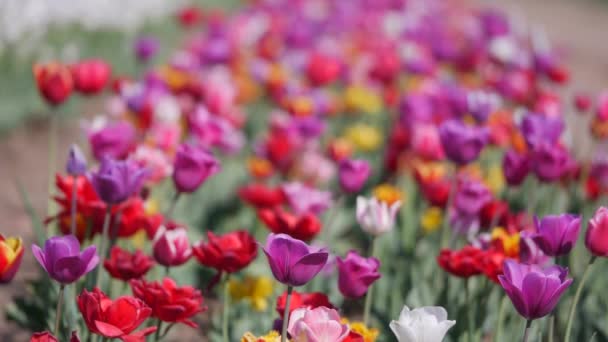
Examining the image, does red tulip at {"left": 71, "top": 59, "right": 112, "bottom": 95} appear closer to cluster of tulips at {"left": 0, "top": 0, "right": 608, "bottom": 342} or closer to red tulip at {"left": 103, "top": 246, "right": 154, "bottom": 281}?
cluster of tulips at {"left": 0, "top": 0, "right": 608, "bottom": 342}

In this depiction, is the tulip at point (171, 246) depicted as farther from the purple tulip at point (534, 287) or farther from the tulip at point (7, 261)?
the purple tulip at point (534, 287)

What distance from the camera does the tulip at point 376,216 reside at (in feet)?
6.36

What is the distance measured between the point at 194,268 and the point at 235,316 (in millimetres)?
489

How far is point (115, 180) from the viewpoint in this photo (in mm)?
1705

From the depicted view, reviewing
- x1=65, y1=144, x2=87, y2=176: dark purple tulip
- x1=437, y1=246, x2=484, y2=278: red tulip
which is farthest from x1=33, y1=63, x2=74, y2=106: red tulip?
x1=437, y1=246, x2=484, y2=278: red tulip

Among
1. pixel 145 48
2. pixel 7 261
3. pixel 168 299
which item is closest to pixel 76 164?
pixel 7 261

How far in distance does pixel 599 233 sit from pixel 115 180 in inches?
40.0

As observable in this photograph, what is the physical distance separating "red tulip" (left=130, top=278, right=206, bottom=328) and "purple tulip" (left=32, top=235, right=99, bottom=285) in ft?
0.40

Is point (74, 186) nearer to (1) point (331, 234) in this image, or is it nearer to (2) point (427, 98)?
(1) point (331, 234)

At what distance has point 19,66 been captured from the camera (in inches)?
178

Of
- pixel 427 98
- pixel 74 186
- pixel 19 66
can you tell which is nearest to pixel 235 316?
pixel 74 186

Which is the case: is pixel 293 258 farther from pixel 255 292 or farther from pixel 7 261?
pixel 255 292

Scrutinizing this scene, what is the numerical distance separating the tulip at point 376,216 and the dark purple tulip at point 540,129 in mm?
541

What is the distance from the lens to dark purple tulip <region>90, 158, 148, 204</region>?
5.62 ft
